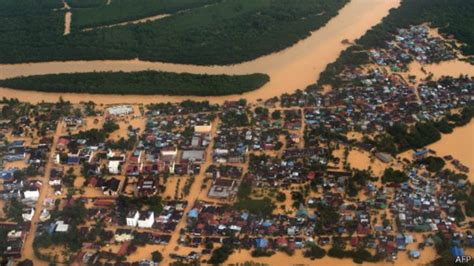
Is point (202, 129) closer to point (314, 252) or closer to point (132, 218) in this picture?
point (132, 218)

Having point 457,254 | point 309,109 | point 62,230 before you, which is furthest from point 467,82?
point 62,230

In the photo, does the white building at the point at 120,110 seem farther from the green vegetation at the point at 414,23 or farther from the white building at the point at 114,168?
the green vegetation at the point at 414,23

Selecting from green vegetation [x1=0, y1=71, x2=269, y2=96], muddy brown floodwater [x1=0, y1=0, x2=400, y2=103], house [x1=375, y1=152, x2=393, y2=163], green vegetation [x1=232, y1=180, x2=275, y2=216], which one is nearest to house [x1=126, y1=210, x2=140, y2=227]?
green vegetation [x1=232, y1=180, x2=275, y2=216]

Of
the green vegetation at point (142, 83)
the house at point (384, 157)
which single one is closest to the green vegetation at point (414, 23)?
the green vegetation at point (142, 83)

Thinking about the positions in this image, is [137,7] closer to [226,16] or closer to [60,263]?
[226,16]

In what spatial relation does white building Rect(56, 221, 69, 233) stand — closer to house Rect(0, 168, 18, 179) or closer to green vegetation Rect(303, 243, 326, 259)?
house Rect(0, 168, 18, 179)

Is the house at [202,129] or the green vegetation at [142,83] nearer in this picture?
the house at [202,129]
